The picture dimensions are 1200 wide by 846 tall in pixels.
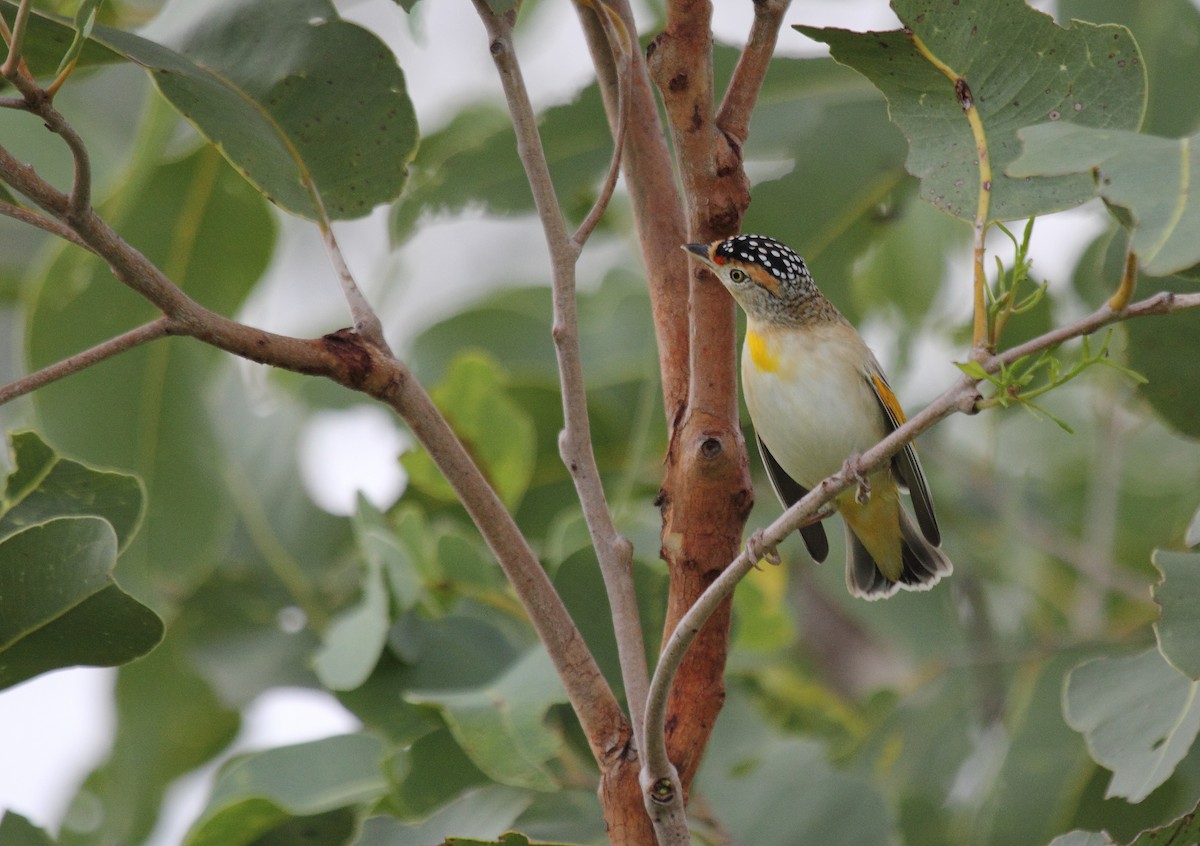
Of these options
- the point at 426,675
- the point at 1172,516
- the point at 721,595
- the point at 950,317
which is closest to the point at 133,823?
the point at 426,675

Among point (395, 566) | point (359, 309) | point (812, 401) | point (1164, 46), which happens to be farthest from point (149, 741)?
point (1164, 46)

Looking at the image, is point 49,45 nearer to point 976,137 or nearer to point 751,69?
point 751,69

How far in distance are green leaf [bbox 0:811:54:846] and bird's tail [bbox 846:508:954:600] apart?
6.20 feet

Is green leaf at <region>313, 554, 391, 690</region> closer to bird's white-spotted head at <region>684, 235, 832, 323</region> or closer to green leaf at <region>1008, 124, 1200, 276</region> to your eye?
bird's white-spotted head at <region>684, 235, 832, 323</region>

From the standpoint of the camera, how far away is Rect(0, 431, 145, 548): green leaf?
1.84 meters

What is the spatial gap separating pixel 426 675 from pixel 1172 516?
2.61 meters

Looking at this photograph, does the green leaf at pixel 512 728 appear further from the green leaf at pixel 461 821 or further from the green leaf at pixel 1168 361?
the green leaf at pixel 1168 361

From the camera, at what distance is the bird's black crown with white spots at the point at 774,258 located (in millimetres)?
3039

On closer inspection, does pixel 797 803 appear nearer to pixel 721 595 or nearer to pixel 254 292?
pixel 721 595

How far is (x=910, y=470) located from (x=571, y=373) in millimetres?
1360

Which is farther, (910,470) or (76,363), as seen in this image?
(910,470)

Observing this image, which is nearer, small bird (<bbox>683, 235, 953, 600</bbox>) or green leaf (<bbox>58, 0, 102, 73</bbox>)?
green leaf (<bbox>58, 0, 102, 73</bbox>)

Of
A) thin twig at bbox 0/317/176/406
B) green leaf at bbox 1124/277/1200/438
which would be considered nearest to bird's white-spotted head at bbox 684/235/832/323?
green leaf at bbox 1124/277/1200/438

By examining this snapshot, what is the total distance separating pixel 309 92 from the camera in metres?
2.08
